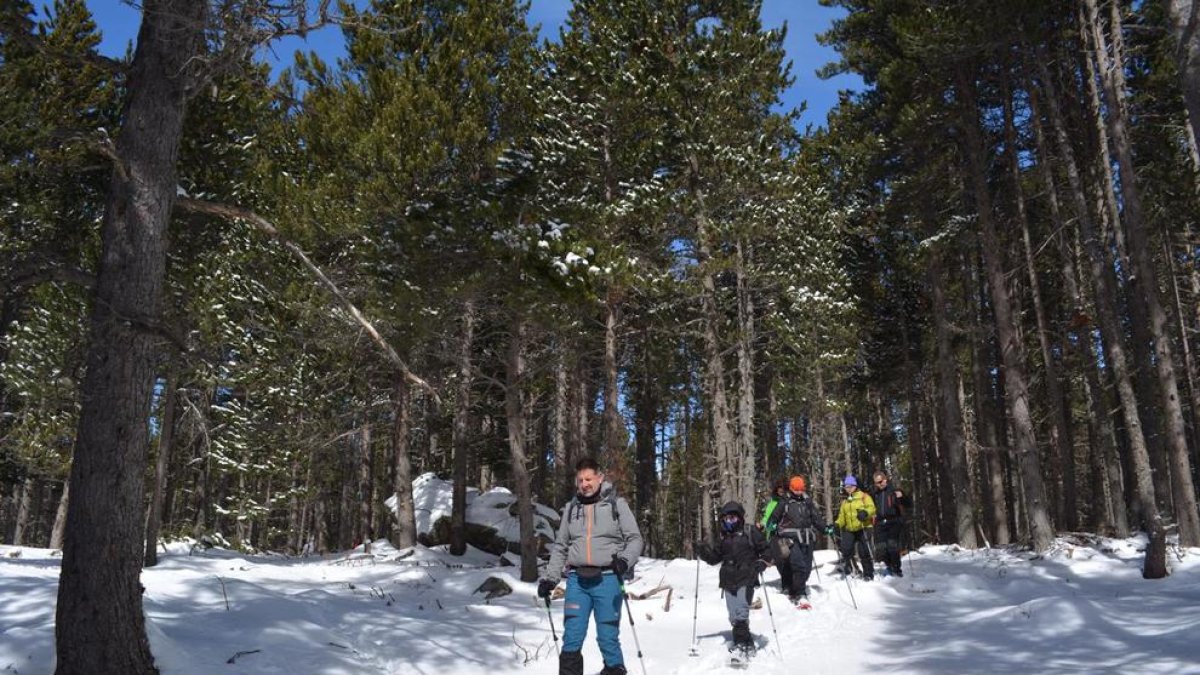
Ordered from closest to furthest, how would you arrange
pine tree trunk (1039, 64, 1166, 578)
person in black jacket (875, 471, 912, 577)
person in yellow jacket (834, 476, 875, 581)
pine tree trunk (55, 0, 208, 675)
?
pine tree trunk (55, 0, 208, 675) → pine tree trunk (1039, 64, 1166, 578) → person in yellow jacket (834, 476, 875, 581) → person in black jacket (875, 471, 912, 577)

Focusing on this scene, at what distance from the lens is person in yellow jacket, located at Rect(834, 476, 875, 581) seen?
12703 millimetres

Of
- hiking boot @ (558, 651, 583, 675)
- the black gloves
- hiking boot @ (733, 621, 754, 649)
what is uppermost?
the black gloves

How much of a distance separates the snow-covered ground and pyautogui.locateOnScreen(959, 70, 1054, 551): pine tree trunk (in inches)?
35.9

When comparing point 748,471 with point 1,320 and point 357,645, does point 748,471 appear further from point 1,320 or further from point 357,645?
point 1,320

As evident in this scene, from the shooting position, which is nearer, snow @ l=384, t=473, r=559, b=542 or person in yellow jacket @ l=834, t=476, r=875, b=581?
person in yellow jacket @ l=834, t=476, r=875, b=581

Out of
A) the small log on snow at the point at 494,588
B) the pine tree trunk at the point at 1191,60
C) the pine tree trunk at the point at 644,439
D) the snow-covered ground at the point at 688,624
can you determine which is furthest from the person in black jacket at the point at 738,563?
the pine tree trunk at the point at 644,439

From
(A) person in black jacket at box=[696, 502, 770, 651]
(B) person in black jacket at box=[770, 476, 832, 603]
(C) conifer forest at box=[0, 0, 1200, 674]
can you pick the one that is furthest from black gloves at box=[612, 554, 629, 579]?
(B) person in black jacket at box=[770, 476, 832, 603]

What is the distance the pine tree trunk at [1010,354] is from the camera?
14516 mm

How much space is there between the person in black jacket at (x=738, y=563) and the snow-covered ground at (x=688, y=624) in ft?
1.27

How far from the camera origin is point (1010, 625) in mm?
7516

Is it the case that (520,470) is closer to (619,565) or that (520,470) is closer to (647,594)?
(647,594)

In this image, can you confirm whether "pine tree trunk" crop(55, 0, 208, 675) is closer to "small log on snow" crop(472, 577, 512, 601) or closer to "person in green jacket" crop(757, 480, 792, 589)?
"small log on snow" crop(472, 577, 512, 601)

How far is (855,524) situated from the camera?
12812mm

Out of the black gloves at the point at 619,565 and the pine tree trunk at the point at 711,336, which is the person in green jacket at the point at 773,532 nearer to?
the pine tree trunk at the point at 711,336
